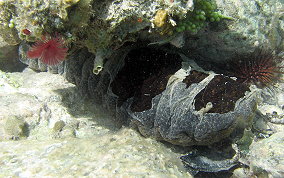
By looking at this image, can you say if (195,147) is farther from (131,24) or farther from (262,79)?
(131,24)

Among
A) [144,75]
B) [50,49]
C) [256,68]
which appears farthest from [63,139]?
[256,68]

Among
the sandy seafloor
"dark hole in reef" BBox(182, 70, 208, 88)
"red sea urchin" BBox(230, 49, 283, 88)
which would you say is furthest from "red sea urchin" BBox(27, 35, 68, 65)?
"red sea urchin" BBox(230, 49, 283, 88)

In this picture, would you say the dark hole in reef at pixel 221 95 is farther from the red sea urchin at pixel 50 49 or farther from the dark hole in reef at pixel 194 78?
the red sea urchin at pixel 50 49

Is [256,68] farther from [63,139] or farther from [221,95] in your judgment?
[63,139]

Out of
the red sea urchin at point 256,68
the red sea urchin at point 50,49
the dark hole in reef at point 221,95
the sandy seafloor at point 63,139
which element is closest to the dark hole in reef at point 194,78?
the dark hole in reef at point 221,95

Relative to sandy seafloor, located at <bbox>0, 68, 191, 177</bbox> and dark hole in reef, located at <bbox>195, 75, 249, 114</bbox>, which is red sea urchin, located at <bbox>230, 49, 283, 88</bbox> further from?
sandy seafloor, located at <bbox>0, 68, 191, 177</bbox>
